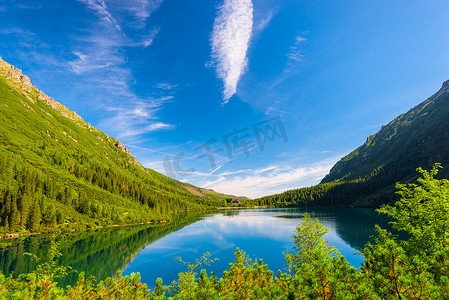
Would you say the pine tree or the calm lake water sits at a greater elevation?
the pine tree

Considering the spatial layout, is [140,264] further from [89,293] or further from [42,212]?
[42,212]

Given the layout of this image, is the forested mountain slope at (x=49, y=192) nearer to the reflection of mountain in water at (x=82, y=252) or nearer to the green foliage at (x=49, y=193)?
the green foliage at (x=49, y=193)

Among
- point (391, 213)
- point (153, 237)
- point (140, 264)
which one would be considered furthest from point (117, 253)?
point (391, 213)

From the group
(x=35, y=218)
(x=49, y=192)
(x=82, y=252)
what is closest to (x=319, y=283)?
(x=82, y=252)

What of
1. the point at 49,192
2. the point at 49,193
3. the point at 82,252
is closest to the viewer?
the point at 82,252

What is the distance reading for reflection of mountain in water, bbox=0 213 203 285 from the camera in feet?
165

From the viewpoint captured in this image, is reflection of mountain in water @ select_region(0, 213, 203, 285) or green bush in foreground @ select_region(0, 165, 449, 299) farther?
reflection of mountain in water @ select_region(0, 213, 203, 285)

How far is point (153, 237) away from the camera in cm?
8950

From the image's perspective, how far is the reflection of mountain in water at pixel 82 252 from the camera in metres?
50.2

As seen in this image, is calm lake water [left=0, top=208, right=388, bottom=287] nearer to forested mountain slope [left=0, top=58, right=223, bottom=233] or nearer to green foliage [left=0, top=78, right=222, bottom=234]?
green foliage [left=0, top=78, right=222, bottom=234]

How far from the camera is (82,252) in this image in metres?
63.9

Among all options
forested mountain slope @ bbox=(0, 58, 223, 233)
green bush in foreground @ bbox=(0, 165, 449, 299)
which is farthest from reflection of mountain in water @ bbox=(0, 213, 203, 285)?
green bush in foreground @ bbox=(0, 165, 449, 299)

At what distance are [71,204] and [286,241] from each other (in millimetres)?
123454

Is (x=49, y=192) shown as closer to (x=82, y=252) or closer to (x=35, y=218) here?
(x=35, y=218)
